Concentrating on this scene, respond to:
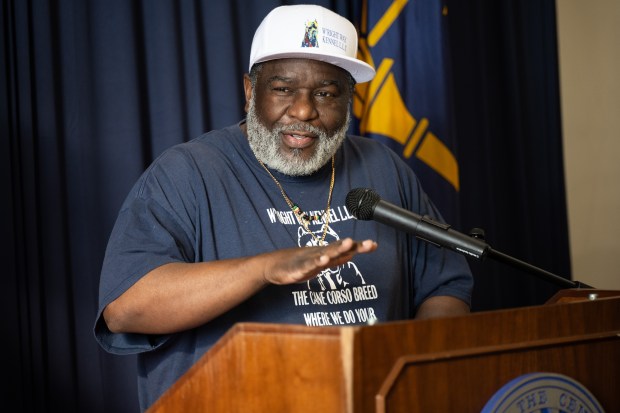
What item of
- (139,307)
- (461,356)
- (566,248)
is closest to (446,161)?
(566,248)

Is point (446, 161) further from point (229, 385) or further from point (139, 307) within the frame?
point (229, 385)

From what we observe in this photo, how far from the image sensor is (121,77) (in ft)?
9.37

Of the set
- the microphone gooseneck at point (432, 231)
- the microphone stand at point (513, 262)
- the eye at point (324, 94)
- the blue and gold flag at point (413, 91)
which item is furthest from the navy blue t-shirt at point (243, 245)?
the blue and gold flag at point (413, 91)

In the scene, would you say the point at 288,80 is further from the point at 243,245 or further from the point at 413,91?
the point at 413,91

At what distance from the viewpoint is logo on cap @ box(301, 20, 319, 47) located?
214 centimetres

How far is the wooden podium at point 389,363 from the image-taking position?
3.46 feet

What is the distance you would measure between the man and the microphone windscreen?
21 centimetres

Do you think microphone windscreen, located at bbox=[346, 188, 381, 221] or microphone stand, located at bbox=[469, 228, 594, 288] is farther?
microphone windscreen, located at bbox=[346, 188, 381, 221]

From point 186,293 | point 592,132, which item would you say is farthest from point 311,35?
point 592,132

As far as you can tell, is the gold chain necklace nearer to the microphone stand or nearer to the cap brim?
the cap brim

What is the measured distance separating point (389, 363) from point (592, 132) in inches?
149

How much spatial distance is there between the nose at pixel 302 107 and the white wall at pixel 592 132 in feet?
9.10

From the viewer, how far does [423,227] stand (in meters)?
1.62

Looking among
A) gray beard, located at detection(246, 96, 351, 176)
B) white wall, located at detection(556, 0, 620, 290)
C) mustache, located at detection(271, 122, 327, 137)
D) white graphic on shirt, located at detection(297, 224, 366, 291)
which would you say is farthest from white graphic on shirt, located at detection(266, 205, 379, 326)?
white wall, located at detection(556, 0, 620, 290)
